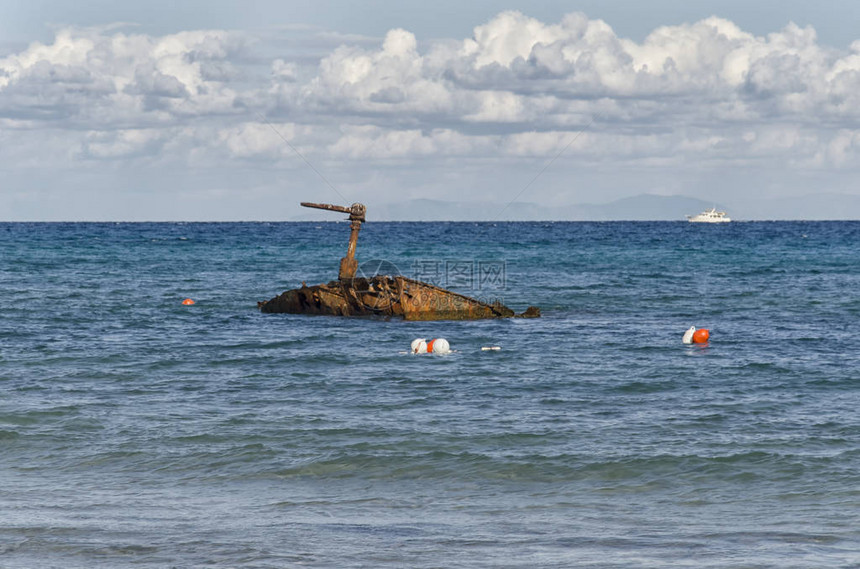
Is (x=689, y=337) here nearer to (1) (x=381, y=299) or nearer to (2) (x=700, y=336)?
(2) (x=700, y=336)

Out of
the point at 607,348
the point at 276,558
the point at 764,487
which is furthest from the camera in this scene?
the point at 607,348

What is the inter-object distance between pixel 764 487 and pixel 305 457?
7.21m

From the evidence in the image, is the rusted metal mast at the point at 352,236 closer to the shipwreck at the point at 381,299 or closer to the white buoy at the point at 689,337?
the shipwreck at the point at 381,299

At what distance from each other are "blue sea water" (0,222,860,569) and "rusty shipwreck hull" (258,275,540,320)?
29.4 inches

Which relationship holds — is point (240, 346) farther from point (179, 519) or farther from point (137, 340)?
point (179, 519)

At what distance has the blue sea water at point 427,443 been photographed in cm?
1114

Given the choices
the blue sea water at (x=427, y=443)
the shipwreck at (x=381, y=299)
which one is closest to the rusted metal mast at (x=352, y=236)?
the shipwreck at (x=381, y=299)

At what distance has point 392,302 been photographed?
3375 centimetres

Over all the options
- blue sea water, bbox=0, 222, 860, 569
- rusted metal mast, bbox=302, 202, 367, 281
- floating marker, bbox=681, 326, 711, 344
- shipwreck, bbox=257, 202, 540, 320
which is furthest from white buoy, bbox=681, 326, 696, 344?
rusted metal mast, bbox=302, 202, 367, 281

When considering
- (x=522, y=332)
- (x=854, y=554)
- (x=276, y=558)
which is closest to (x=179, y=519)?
(x=276, y=558)

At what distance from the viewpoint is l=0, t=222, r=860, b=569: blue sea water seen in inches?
439

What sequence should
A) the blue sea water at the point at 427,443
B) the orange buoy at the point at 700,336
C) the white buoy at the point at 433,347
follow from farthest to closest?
the orange buoy at the point at 700,336 → the white buoy at the point at 433,347 → the blue sea water at the point at 427,443

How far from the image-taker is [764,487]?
45.9 ft

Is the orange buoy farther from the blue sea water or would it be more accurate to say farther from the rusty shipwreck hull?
the rusty shipwreck hull
